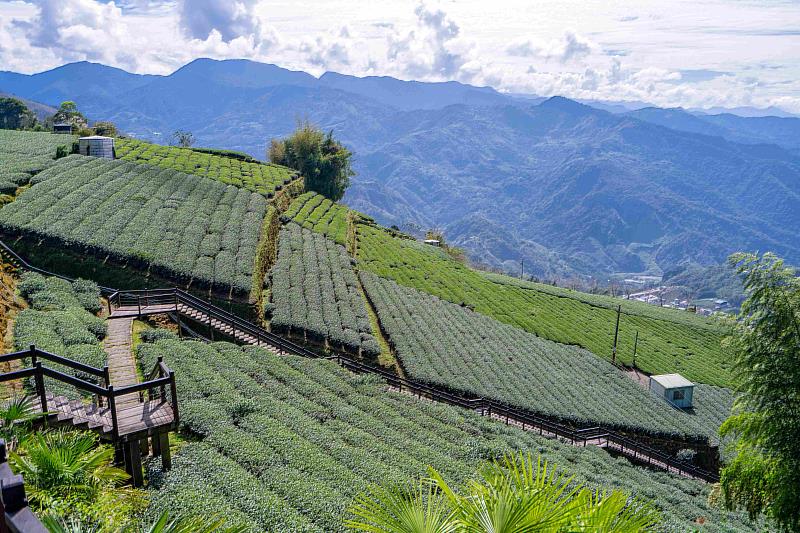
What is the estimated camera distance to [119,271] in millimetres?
27406

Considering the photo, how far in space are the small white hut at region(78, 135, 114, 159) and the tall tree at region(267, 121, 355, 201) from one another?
27712 mm

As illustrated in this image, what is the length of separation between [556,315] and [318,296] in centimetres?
3618

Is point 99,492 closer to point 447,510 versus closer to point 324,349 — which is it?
point 447,510

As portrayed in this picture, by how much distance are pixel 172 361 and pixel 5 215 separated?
18401 millimetres

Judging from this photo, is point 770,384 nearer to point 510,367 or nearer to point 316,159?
point 510,367

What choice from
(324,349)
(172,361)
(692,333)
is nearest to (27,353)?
(172,361)

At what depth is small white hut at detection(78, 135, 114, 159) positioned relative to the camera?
47.3 meters

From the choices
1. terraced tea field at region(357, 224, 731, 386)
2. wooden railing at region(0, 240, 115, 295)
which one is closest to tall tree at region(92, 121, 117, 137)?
terraced tea field at region(357, 224, 731, 386)

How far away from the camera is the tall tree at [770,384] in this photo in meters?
14.0

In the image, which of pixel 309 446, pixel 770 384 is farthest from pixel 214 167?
pixel 770 384

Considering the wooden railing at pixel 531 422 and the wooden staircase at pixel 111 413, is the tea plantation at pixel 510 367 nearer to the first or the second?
the wooden railing at pixel 531 422

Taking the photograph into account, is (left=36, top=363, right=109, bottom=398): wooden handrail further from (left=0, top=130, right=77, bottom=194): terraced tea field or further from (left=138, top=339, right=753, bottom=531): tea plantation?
(left=0, top=130, right=77, bottom=194): terraced tea field

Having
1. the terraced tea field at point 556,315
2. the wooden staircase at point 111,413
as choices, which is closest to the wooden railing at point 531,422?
the wooden staircase at point 111,413

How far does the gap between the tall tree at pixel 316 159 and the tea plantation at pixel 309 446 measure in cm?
5293
